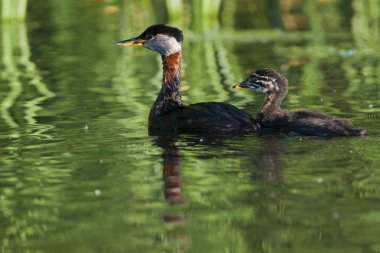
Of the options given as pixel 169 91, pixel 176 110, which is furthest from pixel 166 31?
pixel 176 110

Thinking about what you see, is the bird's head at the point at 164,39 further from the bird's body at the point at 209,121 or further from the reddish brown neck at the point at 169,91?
the bird's body at the point at 209,121

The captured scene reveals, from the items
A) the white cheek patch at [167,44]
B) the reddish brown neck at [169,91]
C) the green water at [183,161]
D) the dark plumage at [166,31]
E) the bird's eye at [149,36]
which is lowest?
the green water at [183,161]

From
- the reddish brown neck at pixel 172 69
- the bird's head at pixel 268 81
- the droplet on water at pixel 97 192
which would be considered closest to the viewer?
the droplet on water at pixel 97 192

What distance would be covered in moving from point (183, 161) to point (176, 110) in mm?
2151

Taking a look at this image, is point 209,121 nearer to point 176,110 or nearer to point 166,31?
point 176,110

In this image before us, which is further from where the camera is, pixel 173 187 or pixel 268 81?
pixel 268 81

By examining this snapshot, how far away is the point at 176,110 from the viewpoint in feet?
36.3

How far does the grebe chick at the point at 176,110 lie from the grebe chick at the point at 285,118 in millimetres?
362

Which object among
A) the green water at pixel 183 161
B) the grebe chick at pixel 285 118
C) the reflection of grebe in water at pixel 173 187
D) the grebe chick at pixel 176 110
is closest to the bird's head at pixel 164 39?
the grebe chick at pixel 176 110

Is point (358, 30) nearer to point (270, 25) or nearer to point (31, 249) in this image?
point (270, 25)

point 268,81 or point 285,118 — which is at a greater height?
point 268,81

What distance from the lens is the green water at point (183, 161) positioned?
6680 millimetres

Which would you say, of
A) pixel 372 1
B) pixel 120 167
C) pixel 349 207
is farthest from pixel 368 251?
pixel 372 1

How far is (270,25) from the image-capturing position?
21.1 m
